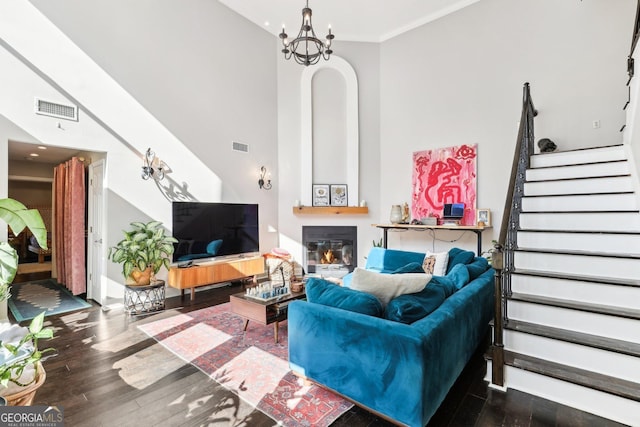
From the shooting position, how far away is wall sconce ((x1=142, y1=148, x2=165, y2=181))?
4.53 m

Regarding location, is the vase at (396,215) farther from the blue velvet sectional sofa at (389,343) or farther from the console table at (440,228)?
the blue velvet sectional sofa at (389,343)

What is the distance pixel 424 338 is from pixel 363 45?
658cm

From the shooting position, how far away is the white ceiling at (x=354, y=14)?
572 centimetres

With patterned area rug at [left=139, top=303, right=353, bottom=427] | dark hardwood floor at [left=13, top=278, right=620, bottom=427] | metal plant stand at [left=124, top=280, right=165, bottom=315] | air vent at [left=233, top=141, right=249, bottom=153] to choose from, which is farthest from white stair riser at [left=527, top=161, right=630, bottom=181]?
metal plant stand at [left=124, top=280, right=165, bottom=315]

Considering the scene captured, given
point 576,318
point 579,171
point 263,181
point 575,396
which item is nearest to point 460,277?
point 576,318

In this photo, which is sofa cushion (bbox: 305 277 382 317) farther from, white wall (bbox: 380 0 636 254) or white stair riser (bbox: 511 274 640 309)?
white wall (bbox: 380 0 636 254)

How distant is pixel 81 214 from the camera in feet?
15.2

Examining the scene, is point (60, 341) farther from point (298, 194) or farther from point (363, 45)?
point (363, 45)

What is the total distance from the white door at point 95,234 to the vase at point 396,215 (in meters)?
4.78

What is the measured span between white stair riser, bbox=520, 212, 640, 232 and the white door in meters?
5.48

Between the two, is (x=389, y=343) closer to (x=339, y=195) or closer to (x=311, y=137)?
(x=339, y=195)

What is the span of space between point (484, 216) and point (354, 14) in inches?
181

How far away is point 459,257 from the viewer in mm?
4012

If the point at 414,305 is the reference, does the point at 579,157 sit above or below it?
above
